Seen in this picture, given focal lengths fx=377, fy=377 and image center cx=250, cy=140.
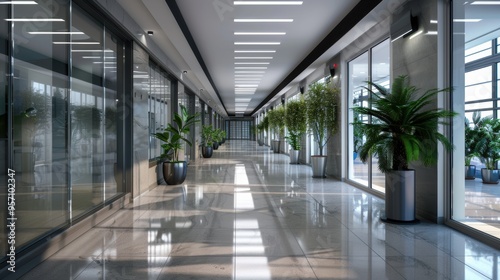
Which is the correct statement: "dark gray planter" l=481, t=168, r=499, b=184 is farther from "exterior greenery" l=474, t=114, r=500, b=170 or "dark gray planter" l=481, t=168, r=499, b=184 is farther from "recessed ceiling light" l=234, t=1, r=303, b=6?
"recessed ceiling light" l=234, t=1, r=303, b=6

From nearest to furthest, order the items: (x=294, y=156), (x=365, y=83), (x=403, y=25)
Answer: (x=403, y=25) → (x=365, y=83) → (x=294, y=156)

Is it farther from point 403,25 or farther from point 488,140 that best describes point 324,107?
point 488,140

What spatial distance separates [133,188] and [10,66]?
13.3 ft

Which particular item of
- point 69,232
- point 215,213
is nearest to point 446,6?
point 215,213

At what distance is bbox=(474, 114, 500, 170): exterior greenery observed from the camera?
16.9 feet

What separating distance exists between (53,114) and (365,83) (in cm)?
689

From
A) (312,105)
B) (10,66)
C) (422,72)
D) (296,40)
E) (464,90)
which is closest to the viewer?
(10,66)

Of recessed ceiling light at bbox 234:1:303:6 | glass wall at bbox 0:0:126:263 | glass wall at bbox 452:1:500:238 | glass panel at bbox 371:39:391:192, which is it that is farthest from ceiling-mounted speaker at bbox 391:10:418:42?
glass wall at bbox 0:0:126:263

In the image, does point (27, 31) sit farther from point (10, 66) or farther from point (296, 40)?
point (296, 40)

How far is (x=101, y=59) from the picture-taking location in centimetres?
584

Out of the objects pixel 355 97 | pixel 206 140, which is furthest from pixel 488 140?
pixel 206 140

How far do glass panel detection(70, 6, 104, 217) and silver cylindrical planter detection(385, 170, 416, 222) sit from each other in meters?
4.28

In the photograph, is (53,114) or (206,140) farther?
(206,140)

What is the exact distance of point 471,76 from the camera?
5.14 metres
